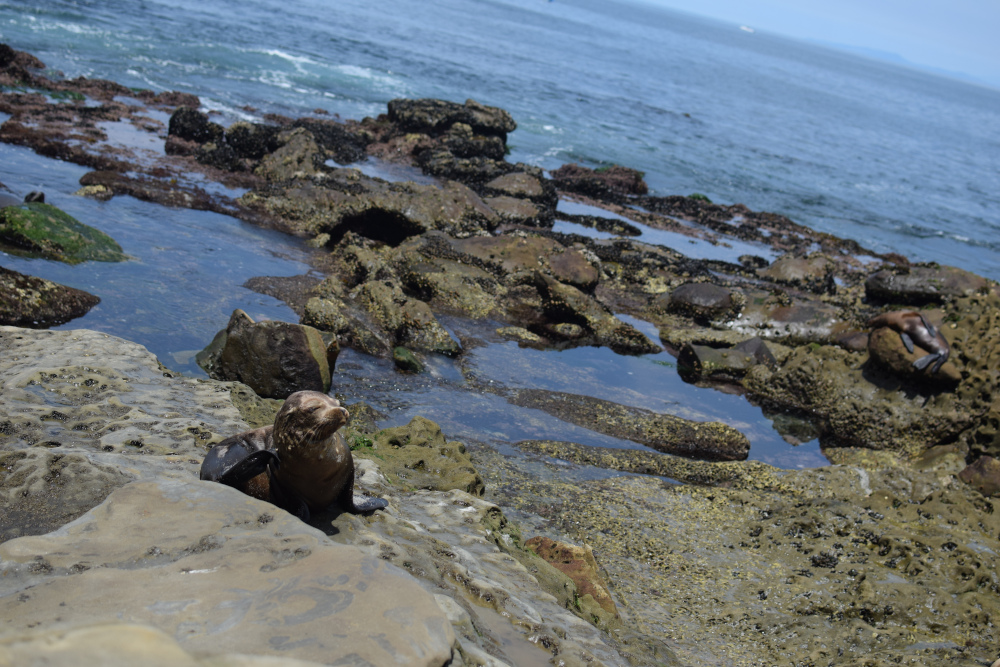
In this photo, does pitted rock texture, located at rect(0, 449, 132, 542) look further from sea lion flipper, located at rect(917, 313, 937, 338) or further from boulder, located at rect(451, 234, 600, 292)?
sea lion flipper, located at rect(917, 313, 937, 338)

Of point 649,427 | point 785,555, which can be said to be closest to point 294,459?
point 785,555

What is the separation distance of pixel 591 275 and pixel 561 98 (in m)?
37.5

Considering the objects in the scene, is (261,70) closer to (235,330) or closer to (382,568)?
(235,330)

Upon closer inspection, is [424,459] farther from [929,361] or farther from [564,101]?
[564,101]

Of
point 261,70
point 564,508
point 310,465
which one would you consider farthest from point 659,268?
point 261,70

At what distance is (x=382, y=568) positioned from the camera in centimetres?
348

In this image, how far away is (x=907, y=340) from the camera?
12.0 meters

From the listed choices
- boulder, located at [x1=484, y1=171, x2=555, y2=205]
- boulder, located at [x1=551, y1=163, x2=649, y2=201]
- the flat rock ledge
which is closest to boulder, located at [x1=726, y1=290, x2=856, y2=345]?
boulder, located at [x1=484, y1=171, x2=555, y2=205]

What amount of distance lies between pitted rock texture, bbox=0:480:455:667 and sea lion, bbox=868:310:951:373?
11324 millimetres

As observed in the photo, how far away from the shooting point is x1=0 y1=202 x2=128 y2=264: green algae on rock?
38.2 feet

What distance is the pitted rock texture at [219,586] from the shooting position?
8.72 ft

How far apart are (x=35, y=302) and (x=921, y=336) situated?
1385 cm

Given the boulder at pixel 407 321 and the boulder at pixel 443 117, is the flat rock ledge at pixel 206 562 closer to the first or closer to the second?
the boulder at pixel 407 321

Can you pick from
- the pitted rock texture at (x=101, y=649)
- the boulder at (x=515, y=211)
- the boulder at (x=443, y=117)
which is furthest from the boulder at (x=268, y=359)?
the boulder at (x=443, y=117)
